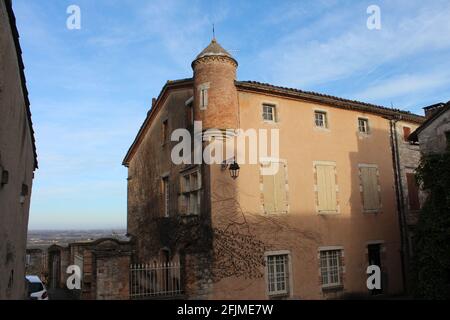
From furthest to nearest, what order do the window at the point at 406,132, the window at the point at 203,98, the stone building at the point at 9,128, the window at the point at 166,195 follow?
the window at the point at 406,132, the window at the point at 166,195, the window at the point at 203,98, the stone building at the point at 9,128

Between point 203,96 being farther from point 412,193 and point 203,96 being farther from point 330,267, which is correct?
point 412,193

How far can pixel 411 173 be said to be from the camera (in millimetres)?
17734

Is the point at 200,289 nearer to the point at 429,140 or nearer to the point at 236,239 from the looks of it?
the point at 236,239

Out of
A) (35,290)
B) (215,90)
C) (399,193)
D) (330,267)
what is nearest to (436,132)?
(399,193)

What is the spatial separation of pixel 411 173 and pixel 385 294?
19.3 ft

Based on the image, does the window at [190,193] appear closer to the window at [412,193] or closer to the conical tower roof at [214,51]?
the conical tower roof at [214,51]

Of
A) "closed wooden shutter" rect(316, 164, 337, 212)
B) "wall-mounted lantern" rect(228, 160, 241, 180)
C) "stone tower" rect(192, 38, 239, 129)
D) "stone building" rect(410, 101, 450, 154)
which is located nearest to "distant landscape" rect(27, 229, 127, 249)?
"wall-mounted lantern" rect(228, 160, 241, 180)

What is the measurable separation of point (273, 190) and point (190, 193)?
317 centimetres

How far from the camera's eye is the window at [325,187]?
14.8 metres

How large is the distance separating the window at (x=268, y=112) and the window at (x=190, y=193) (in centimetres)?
347

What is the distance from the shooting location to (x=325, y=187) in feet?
49.1

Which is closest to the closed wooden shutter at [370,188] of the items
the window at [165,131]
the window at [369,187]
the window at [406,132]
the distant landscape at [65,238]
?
the window at [369,187]

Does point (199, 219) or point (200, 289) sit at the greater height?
point (199, 219)
